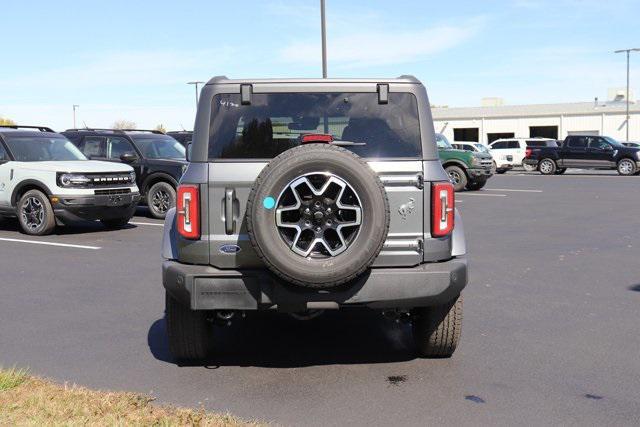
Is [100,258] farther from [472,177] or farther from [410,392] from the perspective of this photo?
[472,177]

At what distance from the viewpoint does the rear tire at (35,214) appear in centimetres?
1210

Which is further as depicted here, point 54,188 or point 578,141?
point 578,141

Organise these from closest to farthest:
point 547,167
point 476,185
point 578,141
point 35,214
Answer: point 35,214 → point 476,185 → point 578,141 → point 547,167

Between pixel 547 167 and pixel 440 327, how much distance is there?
29985 millimetres

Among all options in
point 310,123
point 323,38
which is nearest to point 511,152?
point 323,38

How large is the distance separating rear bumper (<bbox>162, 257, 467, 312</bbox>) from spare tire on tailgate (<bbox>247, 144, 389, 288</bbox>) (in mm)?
223

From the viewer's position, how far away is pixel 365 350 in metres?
5.59

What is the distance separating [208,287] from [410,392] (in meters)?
1.41

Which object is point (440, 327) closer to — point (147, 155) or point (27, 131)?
point (27, 131)

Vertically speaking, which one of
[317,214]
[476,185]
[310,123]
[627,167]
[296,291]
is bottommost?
[476,185]

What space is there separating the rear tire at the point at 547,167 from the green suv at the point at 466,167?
1095cm

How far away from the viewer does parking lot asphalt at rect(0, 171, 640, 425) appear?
14.4ft

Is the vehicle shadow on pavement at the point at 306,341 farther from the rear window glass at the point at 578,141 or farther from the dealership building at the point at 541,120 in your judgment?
the dealership building at the point at 541,120

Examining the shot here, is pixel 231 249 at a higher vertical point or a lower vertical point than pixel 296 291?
higher
